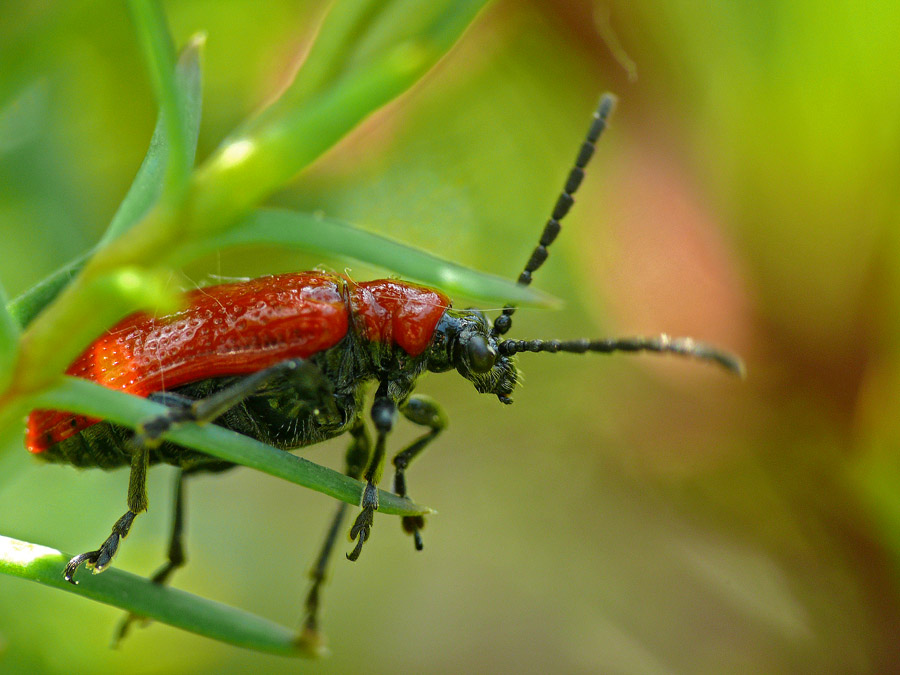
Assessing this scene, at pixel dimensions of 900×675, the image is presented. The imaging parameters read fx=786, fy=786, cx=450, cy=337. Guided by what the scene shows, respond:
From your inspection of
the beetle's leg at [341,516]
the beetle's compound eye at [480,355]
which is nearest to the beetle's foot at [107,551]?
the beetle's leg at [341,516]

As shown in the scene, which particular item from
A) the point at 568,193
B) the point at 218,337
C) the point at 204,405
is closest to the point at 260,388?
the point at 218,337

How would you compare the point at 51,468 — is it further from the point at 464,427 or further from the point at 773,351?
the point at 773,351

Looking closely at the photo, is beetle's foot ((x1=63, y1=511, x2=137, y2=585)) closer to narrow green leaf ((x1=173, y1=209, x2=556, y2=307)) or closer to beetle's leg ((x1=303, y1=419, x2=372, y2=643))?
beetle's leg ((x1=303, y1=419, x2=372, y2=643))

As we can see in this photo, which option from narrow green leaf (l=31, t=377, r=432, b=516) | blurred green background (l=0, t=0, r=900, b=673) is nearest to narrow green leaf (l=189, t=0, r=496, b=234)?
narrow green leaf (l=31, t=377, r=432, b=516)

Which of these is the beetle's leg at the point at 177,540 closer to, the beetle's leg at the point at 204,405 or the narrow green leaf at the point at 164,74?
the beetle's leg at the point at 204,405

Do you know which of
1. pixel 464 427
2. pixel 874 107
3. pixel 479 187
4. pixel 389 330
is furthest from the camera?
pixel 464 427

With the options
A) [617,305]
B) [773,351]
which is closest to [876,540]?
[773,351]

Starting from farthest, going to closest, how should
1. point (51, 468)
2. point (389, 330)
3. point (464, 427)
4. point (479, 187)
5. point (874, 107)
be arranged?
point (464, 427), point (479, 187), point (874, 107), point (51, 468), point (389, 330)
